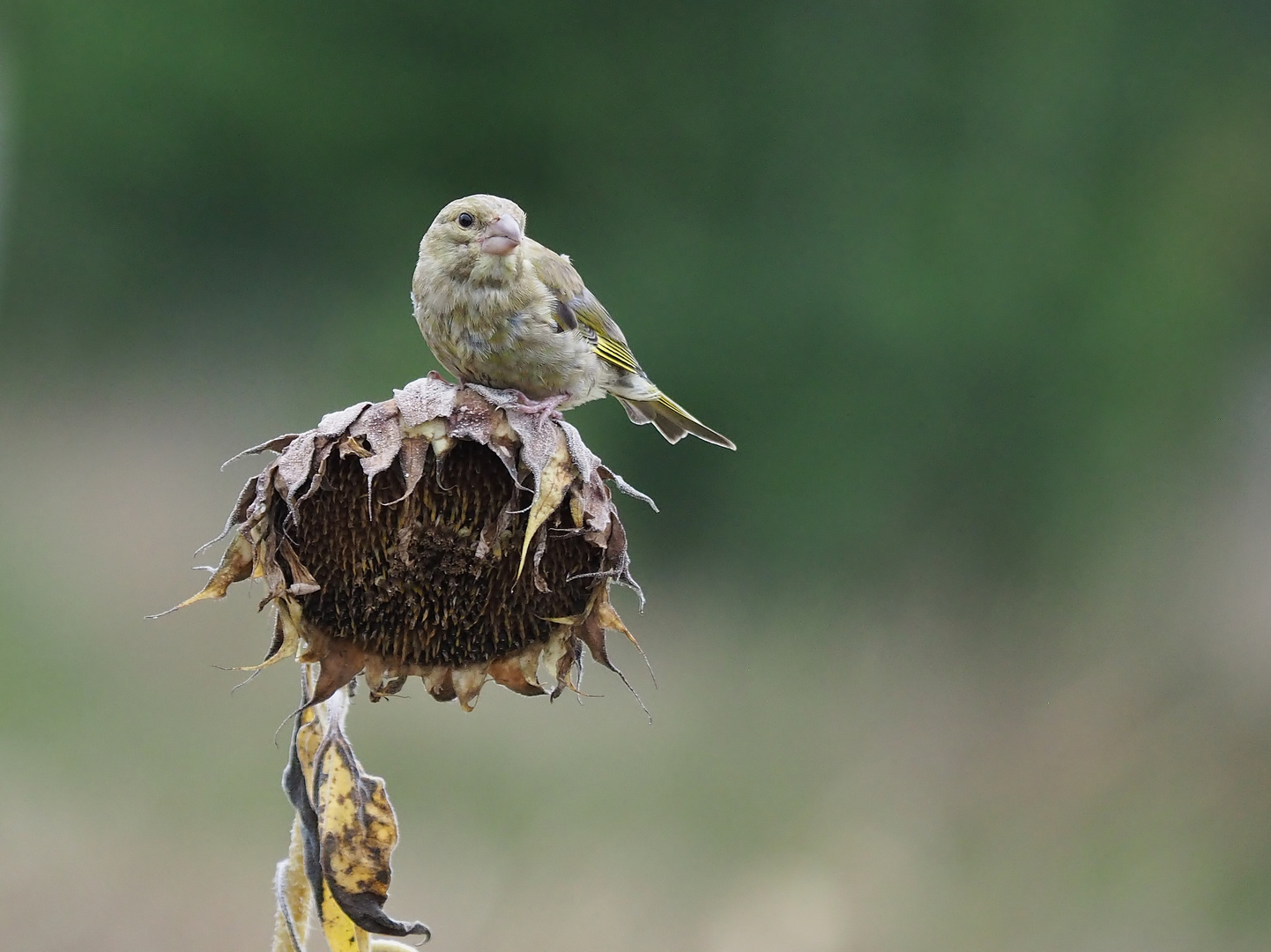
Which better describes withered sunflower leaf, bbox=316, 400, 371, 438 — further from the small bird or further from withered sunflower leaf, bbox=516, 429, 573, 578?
the small bird

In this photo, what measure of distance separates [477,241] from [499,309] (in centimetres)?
21

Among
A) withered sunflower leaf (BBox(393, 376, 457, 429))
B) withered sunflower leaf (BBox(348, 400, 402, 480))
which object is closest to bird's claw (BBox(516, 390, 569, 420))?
withered sunflower leaf (BBox(393, 376, 457, 429))

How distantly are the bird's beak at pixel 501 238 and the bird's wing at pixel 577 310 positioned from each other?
182 millimetres

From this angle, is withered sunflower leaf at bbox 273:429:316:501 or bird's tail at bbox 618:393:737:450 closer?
withered sunflower leaf at bbox 273:429:316:501

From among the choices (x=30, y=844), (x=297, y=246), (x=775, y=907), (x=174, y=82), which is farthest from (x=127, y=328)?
(x=775, y=907)

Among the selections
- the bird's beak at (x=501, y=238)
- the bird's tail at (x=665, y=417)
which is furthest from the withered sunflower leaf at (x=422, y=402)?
the bird's tail at (x=665, y=417)

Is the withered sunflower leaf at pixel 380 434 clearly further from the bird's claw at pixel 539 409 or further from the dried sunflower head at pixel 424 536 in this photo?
the bird's claw at pixel 539 409

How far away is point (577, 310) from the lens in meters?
3.72

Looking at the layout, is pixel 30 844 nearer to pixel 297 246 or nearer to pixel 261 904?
pixel 261 904

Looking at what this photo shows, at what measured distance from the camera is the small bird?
3.32m

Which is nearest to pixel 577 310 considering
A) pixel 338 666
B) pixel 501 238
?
pixel 501 238

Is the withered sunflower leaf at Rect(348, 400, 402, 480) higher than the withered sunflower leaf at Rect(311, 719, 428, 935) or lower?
higher

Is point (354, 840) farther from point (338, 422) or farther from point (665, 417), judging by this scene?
point (665, 417)

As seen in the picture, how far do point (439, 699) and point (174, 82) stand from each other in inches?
417
